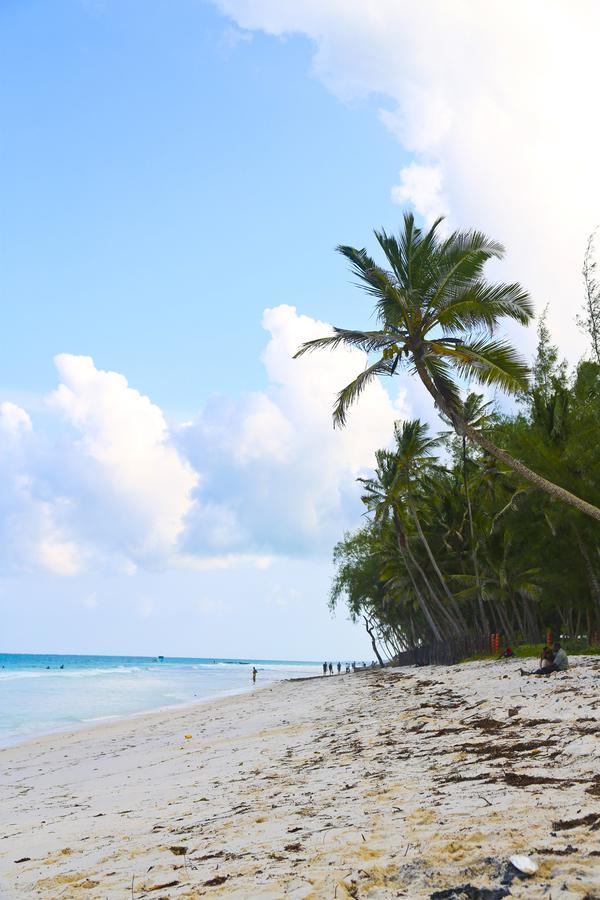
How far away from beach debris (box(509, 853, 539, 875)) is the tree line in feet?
30.9

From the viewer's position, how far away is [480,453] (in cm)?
3859

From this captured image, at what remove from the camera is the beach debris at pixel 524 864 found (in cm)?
376

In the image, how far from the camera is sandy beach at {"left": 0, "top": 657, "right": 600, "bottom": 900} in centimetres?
418

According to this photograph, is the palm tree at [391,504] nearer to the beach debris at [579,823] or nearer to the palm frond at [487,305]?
the palm frond at [487,305]

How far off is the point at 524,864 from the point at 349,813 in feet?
7.82

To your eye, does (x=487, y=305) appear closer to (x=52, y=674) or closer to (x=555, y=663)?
(x=555, y=663)

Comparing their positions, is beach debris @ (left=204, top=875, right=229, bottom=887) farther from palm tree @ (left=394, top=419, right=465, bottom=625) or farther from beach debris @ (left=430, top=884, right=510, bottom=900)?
palm tree @ (left=394, top=419, right=465, bottom=625)

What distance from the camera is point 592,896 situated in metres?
3.36

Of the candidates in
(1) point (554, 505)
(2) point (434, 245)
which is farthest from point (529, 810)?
(1) point (554, 505)

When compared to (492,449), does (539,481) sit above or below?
below

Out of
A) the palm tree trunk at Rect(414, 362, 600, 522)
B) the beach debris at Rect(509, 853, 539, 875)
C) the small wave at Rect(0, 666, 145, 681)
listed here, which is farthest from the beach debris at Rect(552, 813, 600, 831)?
the small wave at Rect(0, 666, 145, 681)

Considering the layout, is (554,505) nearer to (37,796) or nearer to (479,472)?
(479,472)

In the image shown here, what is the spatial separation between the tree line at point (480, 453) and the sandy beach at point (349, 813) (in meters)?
5.34

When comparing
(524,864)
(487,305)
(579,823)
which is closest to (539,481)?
(487,305)
